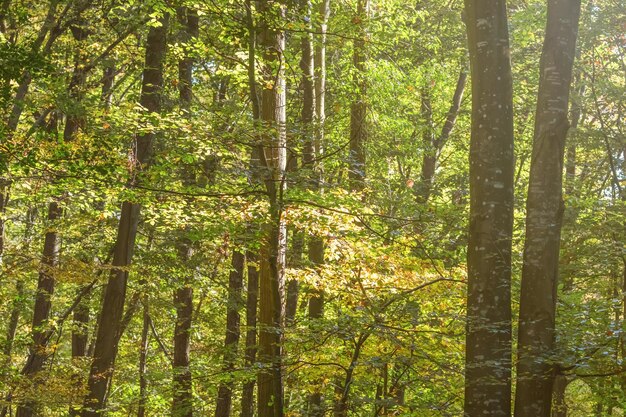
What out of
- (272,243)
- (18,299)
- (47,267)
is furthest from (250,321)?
(272,243)

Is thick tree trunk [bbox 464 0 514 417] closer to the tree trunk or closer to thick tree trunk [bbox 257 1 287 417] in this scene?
thick tree trunk [bbox 257 1 287 417]

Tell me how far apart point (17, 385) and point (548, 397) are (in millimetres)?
10391

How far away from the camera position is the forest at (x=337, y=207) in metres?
6.15

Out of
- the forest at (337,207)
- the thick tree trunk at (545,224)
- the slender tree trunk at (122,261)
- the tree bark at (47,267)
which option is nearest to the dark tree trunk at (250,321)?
the forest at (337,207)

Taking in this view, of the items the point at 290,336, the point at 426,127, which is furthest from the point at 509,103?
the point at 426,127

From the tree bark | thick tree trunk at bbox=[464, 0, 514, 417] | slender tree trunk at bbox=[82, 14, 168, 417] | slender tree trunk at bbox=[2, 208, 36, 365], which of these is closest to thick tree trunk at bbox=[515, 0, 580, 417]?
thick tree trunk at bbox=[464, 0, 514, 417]

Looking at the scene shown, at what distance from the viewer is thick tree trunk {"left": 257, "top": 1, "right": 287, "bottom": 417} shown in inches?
287

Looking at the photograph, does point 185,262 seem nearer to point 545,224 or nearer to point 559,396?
point 559,396

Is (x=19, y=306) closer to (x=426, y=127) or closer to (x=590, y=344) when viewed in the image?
(x=426, y=127)

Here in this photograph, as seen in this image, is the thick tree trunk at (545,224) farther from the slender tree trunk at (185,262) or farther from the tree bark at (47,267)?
the tree bark at (47,267)

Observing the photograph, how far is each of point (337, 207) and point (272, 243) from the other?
202 centimetres

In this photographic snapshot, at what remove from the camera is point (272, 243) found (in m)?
7.81

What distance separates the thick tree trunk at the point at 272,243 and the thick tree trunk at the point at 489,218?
206 centimetres

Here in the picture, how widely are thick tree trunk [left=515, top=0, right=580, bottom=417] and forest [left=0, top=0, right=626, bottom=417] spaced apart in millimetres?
18
